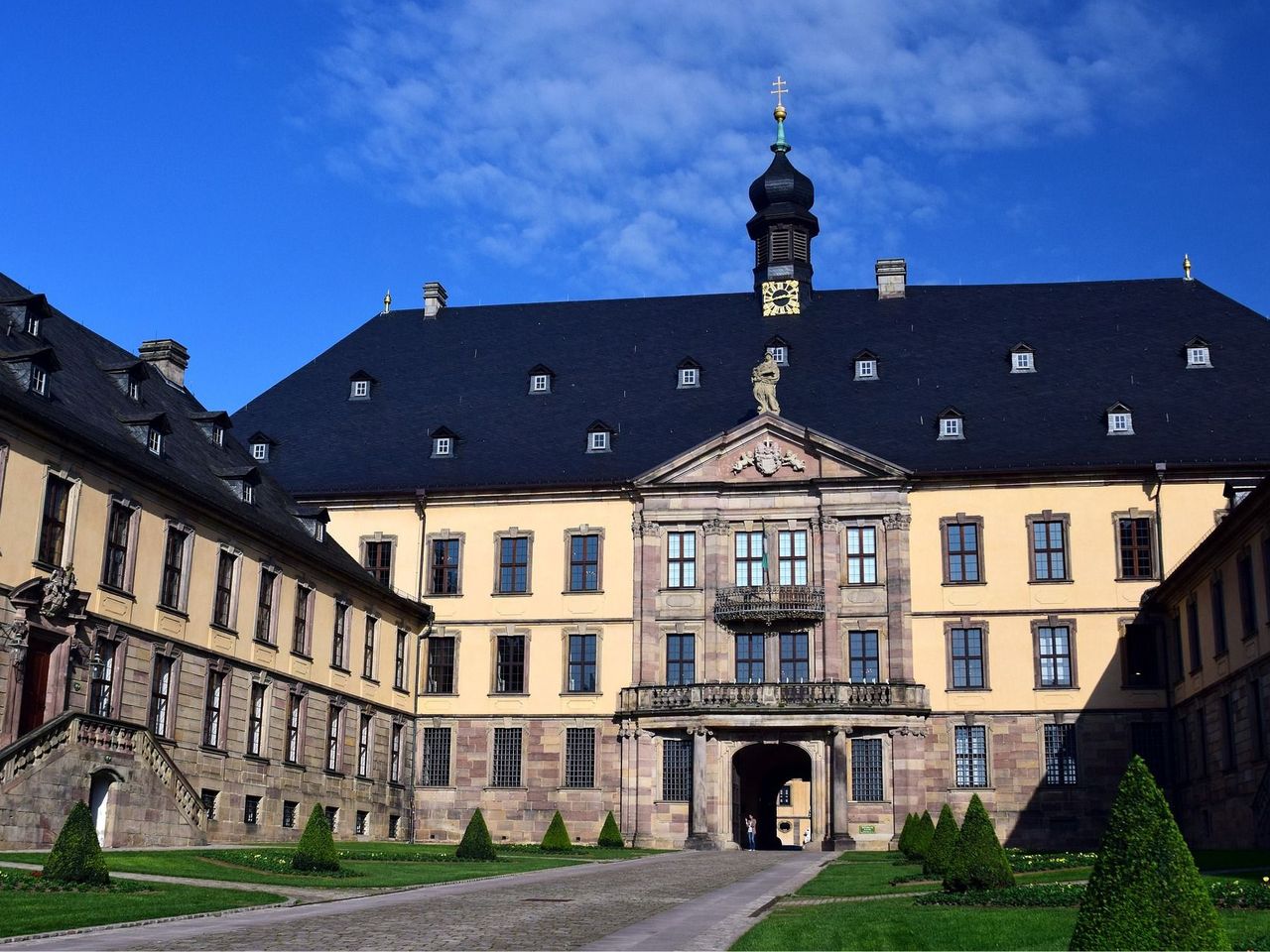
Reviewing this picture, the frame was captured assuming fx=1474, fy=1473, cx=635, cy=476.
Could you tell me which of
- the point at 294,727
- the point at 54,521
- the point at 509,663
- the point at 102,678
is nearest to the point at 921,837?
the point at 509,663

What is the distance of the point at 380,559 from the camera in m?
57.2

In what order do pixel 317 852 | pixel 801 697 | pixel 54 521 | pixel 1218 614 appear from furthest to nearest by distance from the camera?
pixel 801 697 → pixel 1218 614 → pixel 54 521 → pixel 317 852

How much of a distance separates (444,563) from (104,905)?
122 ft

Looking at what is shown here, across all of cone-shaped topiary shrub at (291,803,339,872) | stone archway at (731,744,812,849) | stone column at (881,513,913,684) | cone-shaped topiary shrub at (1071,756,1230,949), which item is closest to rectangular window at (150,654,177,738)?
cone-shaped topiary shrub at (291,803,339,872)

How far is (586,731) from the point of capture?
54938 mm

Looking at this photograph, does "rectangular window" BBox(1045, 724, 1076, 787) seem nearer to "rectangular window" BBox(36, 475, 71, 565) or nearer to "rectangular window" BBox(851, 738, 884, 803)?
"rectangular window" BBox(851, 738, 884, 803)

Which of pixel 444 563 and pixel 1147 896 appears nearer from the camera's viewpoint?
pixel 1147 896

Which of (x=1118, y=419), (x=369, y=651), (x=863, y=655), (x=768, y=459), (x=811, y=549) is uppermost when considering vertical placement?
(x=1118, y=419)

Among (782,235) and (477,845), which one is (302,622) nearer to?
(477,845)

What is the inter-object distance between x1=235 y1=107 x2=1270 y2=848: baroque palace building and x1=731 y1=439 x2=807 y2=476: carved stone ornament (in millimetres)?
113

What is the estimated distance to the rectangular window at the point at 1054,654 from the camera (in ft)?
173

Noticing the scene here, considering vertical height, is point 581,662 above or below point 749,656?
below

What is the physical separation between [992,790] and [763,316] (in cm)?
2240

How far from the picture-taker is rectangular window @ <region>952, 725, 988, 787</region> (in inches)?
2053
